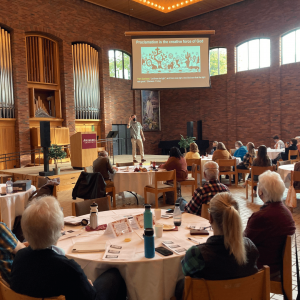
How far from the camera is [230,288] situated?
64.2 inches

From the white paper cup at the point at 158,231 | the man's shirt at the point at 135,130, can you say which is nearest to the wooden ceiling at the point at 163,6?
the man's shirt at the point at 135,130

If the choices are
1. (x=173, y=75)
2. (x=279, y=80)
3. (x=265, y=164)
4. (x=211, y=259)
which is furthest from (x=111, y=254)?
(x=279, y=80)

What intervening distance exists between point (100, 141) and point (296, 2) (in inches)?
406

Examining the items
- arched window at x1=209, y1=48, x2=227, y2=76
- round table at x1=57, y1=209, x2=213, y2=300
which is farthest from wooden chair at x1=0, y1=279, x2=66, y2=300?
arched window at x1=209, y1=48, x2=227, y2=76

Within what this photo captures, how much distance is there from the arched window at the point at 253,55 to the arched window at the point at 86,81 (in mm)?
6913

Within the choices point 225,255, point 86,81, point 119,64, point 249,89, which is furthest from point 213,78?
point 225,255

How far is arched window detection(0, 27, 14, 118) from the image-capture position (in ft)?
35.6

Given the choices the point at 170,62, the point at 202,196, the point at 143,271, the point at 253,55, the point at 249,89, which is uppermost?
the point at 253,55

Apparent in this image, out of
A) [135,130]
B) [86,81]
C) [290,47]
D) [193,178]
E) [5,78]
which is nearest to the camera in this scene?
[193,178]

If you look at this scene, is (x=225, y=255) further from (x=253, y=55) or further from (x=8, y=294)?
(x=253, y=55)

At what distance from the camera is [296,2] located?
12.6 metres

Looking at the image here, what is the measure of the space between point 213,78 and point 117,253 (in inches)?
571

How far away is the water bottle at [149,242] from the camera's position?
2.06 m

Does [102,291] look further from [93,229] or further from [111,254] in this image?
[93,229]
